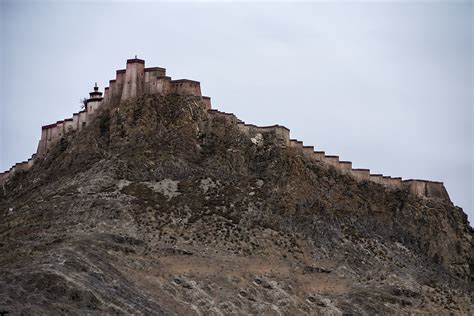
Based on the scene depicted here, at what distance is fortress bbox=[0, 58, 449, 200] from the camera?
98438 mm

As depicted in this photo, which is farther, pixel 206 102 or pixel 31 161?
pixel 31 161

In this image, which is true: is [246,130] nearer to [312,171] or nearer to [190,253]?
[312,171]

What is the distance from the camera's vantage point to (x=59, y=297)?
69625 millimetres

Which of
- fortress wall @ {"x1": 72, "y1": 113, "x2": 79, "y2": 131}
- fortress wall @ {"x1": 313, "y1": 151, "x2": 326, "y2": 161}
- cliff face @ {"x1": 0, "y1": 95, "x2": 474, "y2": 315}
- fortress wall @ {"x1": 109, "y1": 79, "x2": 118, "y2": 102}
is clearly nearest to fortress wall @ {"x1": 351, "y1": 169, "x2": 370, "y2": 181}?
cliff face @ {"x1": 0, "y1": 95, "x2": 474, "y2": 315}

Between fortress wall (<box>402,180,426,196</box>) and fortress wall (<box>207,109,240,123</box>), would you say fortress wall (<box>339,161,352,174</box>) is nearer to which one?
fortress wall (<box>402,180,426,196</box>)

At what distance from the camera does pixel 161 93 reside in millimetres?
97938

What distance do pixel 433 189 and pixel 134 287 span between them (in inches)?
1556

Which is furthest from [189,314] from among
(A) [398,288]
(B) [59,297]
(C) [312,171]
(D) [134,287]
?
(C) [312,171]

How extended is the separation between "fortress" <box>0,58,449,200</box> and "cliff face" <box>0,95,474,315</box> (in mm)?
892

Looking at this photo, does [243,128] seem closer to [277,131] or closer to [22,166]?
[277,131]

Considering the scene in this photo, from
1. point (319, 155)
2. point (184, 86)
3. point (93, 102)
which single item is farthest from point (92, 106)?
point (319, 155)

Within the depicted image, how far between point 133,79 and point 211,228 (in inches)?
660

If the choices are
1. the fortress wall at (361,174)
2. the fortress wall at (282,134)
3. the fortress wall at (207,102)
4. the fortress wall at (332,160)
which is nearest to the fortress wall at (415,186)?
the fortress wall at (361,174)

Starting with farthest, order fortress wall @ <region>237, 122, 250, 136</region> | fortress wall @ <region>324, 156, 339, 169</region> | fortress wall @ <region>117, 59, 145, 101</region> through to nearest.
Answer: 1. fortress wall @ <region>324, 156, 339, 169</region>
2. fortress wall @ <region>237, 122, 250, 136</region>
3. fortress wall @ <region>117, 59, 145, 101</region>
